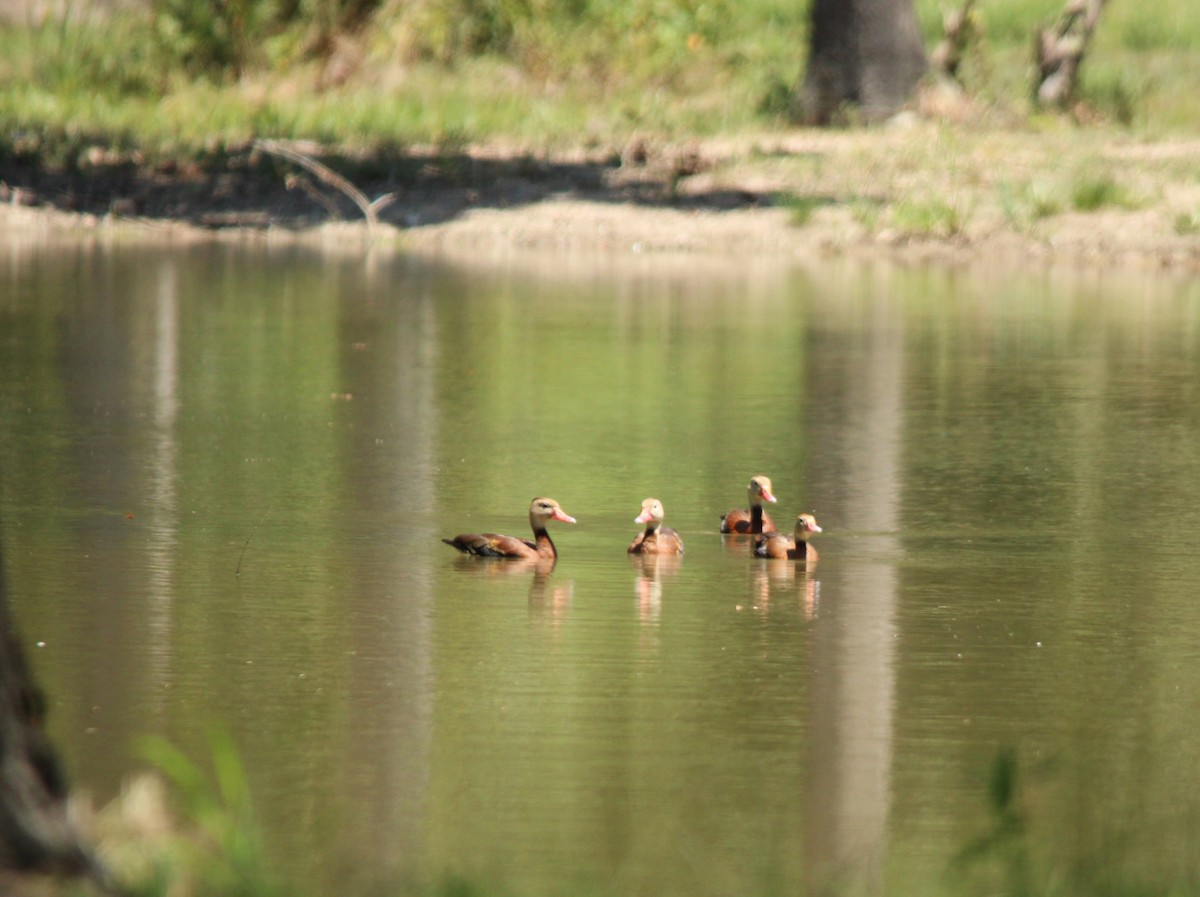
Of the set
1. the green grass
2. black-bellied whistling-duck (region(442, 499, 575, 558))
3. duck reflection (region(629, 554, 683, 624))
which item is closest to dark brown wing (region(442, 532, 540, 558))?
black-bellied whistling-duck (region(442, 499, 575, 558))

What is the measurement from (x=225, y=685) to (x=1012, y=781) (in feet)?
9.72

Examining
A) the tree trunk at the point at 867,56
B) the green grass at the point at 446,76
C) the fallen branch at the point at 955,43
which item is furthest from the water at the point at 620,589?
the fallen branch at the point at 955,43

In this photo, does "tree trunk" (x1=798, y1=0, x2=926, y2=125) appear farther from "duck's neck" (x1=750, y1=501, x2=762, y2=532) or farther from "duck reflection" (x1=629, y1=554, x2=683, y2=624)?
"duck reflection" (x1=629, y1=554, x2=683, y2=624)

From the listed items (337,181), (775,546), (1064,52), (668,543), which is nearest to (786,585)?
(775,546)

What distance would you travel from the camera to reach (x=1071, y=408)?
42.4ft

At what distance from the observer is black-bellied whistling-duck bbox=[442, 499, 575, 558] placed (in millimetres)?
8711

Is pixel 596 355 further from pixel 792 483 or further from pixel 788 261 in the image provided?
pixel 788 261

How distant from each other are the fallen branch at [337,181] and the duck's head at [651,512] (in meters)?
14.8

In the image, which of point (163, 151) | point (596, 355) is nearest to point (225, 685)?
point (596, 355)

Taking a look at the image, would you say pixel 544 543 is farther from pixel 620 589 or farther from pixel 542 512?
pixel 620 589

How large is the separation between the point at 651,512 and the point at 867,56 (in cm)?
1853

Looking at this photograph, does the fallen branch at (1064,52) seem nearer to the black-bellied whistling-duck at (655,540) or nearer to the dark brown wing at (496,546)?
the black-bellied whistling-duck at (655,540)

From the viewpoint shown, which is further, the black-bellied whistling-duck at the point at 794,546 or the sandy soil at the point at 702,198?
the sandy soil at the point at 702,198

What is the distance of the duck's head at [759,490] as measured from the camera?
9328mm
